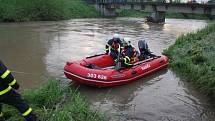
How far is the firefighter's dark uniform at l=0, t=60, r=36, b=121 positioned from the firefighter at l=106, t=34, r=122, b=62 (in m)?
5.60

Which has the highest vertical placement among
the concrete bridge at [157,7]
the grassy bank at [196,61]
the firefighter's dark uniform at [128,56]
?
the concrete bridge at [157,7]

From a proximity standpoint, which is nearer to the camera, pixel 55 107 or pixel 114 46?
→ pixel 55 107

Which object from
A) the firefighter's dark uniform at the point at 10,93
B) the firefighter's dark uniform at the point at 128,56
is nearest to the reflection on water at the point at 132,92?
the firefighter's dark uniform at the point at 128,56

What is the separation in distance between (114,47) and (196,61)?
3.16 m

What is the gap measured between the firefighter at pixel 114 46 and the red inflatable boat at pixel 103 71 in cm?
19

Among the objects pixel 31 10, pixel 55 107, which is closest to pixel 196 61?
pixel 55 107

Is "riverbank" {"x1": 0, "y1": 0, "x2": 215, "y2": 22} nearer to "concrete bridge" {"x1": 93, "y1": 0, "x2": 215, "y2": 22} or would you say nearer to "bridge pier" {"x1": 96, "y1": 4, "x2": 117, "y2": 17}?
"concrete bridge" {"x1": 93, "y1": 0, "x2": 215, "y2": 22}

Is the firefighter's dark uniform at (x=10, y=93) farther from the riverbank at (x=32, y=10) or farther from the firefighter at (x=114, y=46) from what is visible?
the riverbank at (x=32, y=10)

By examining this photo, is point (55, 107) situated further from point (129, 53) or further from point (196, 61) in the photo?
point (196, 61)

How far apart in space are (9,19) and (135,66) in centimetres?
2667

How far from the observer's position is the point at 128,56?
1095 cm

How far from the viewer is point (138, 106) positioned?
29.2ft

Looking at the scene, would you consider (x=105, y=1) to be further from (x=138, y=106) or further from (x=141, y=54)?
(x=138, y=106)

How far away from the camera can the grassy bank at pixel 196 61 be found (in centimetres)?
987
